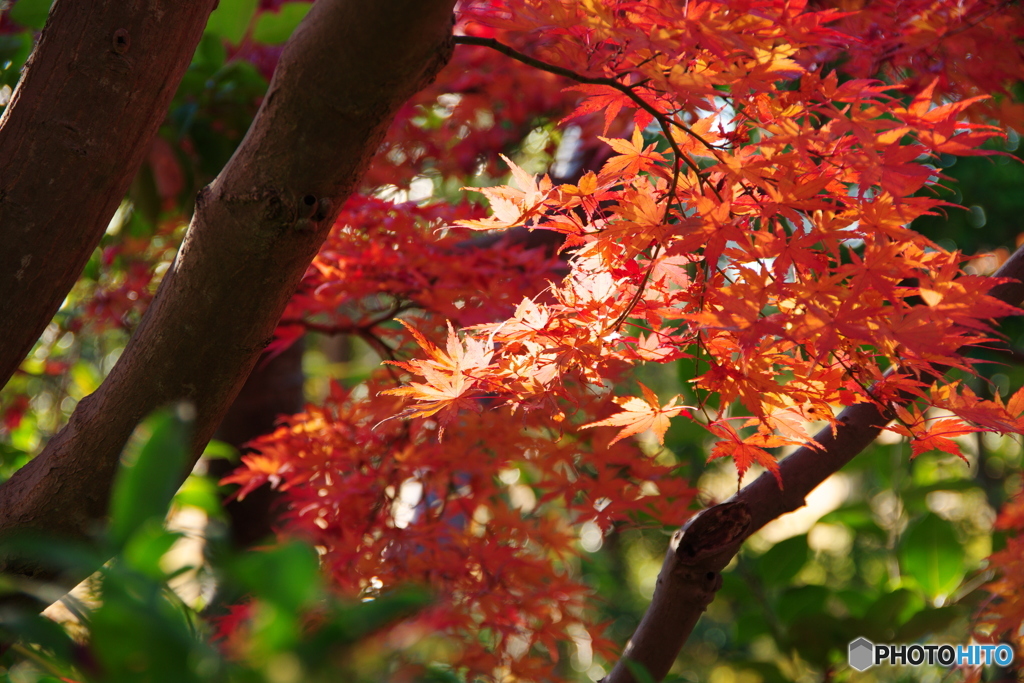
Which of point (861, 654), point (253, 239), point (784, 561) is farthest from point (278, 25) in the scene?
point (861, 654)

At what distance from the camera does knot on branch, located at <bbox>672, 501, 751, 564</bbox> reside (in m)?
0.82

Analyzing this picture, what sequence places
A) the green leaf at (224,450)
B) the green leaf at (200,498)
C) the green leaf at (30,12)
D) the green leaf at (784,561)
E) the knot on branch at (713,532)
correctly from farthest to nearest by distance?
the green leaf at (784,561)
the green leaf at (200,498)
the green leaf at (224,450)
the green leaf at (30,12)
the knot on branch at (713,532)

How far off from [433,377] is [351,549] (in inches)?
20.2

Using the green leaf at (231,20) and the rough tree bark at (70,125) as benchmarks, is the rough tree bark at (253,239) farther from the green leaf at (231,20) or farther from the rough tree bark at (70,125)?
the green leaf at (231,20)

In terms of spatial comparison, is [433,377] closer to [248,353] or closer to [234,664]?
[248,353]

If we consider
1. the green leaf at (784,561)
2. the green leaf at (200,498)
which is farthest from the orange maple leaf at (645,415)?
the green leaf at (784,561)

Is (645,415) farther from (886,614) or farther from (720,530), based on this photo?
(886,614)

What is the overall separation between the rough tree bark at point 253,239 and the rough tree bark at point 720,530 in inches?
21.6

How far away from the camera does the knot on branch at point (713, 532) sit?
819mm

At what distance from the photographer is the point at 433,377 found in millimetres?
684

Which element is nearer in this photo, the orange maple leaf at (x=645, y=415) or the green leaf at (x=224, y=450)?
the orange maple leaf at (x=645, y=415)

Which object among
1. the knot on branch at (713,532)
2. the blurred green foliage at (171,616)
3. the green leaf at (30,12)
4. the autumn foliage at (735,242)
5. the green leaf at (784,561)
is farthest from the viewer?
the green leaf at (784,561)

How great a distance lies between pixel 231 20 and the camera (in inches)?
62.9

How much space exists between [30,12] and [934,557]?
2369 mm
